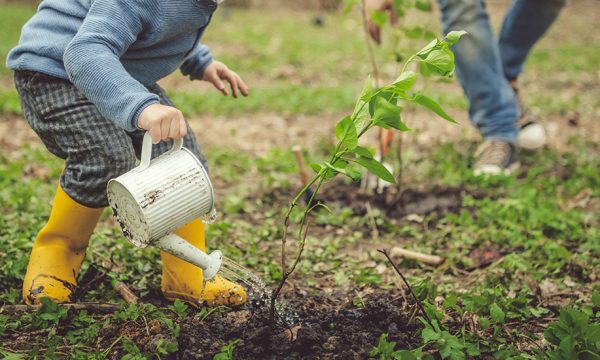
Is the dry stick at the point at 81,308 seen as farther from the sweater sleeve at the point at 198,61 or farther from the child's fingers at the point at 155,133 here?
the sweater sleeve at the point at 198,61

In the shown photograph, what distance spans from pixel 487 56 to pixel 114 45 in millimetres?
2349

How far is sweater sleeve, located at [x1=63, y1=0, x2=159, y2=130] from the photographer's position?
1632mm

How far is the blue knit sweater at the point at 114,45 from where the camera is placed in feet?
5.43

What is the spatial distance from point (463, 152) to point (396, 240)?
139cm

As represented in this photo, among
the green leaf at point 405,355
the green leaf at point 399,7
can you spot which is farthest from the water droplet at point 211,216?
the green leaf at point 399,7

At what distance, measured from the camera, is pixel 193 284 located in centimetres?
205

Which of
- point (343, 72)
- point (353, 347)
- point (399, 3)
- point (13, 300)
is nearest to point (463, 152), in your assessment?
point (399, 3)

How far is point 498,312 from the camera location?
183cm

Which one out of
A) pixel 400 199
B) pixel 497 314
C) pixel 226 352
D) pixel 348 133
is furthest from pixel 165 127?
pixel 400 199

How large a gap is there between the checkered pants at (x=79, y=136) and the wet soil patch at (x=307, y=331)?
1.72 feet

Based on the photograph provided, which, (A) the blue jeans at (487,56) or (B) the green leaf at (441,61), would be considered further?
(A) the blue jeans at (487,56)

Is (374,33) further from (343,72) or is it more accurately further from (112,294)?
(343,72)

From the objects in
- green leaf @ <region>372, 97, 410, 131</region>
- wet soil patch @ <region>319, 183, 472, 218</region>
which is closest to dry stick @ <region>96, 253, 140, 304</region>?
green leaf @ <region>372, 97, 410, 131</region>

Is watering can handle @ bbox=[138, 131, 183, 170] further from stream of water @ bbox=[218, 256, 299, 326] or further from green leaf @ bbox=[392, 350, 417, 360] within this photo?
green leaf @ bbox=[392, 350, 417, 360]
